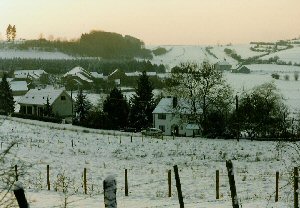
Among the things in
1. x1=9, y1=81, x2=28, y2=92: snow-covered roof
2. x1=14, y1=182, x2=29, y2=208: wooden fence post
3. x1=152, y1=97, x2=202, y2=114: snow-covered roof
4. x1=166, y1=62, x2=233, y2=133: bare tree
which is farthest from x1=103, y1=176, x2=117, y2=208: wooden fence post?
x1=9, y1=81, x2=28, y2=92: snow-covered roof

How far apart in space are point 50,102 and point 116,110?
70.8ft

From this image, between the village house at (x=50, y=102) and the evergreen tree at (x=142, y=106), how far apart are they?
1835 cm

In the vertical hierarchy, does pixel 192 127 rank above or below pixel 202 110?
below

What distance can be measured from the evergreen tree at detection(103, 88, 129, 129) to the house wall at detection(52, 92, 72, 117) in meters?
19.1

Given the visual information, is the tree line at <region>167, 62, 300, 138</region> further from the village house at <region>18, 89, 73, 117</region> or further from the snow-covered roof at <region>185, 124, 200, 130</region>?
the village house at <region>18, 89, 73, 117</region>

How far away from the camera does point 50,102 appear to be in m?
78.3

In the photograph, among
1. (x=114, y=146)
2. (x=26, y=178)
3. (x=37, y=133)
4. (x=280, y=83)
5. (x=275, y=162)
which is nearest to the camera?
(x=26, y=178)

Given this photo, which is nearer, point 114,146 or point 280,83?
point 114,146

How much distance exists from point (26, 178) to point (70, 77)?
111101 millimetres

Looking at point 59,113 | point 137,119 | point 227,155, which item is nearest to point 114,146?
point 227,155

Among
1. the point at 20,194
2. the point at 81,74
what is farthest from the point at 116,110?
the point at 81,74

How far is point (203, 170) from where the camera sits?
2880cm

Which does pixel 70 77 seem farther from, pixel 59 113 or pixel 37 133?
pixel 37 133

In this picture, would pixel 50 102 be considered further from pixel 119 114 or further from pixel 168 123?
pixel 168 123
